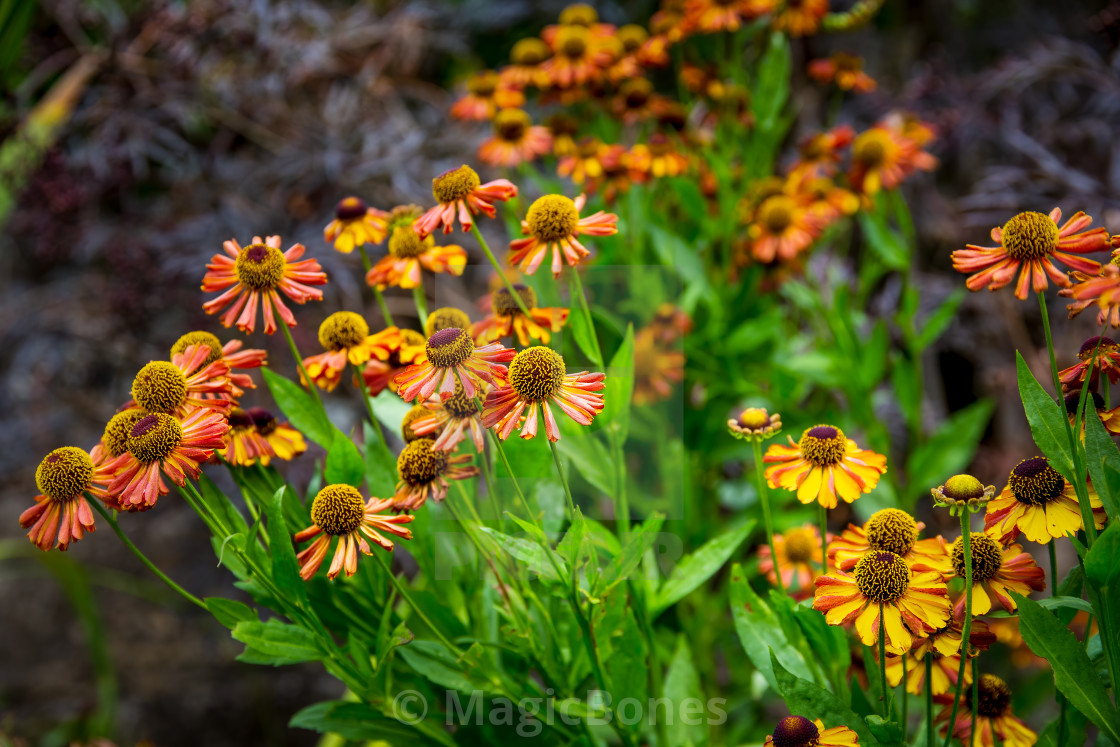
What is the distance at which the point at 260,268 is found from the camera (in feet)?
1.80

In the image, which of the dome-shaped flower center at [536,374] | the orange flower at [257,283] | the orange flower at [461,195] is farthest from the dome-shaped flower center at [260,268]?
the dome-shaped flower center at [536,374]

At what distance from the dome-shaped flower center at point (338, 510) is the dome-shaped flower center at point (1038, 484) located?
0.40 meters

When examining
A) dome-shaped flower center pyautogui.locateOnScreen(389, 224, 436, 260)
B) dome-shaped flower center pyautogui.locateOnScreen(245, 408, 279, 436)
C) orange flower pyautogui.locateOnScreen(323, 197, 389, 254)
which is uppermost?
orange flower pyautogui.locateOnScreen(323, 197, 389, 254)

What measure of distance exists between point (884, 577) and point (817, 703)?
0.09 metres

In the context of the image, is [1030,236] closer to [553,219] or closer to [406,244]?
[553,219]

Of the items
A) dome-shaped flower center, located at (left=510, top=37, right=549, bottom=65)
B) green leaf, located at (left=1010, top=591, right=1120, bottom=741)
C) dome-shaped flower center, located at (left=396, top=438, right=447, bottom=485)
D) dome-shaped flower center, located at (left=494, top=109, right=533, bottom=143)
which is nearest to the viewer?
green leaf, located at (left=1010, top=591, right=1120, bottom=741)

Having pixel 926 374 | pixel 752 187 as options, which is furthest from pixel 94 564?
pixel 926 374

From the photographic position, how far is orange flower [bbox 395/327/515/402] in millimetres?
465

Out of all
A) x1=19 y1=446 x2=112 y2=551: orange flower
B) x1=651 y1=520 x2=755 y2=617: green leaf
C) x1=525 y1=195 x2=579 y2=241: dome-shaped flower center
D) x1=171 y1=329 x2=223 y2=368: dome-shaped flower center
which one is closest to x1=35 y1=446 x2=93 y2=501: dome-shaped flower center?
x1=19 y1=446 x2=112 y2=551: orange flower

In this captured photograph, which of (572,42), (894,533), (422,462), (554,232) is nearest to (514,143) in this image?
(572,42)

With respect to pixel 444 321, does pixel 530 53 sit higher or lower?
higher

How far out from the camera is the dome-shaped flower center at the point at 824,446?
52 cm

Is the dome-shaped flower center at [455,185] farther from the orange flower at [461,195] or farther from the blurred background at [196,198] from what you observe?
the blurred background at [196,198]

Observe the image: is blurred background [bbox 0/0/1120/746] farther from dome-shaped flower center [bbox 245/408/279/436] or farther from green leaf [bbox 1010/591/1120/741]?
green leaf [bbox 1010/591/1120/741]
